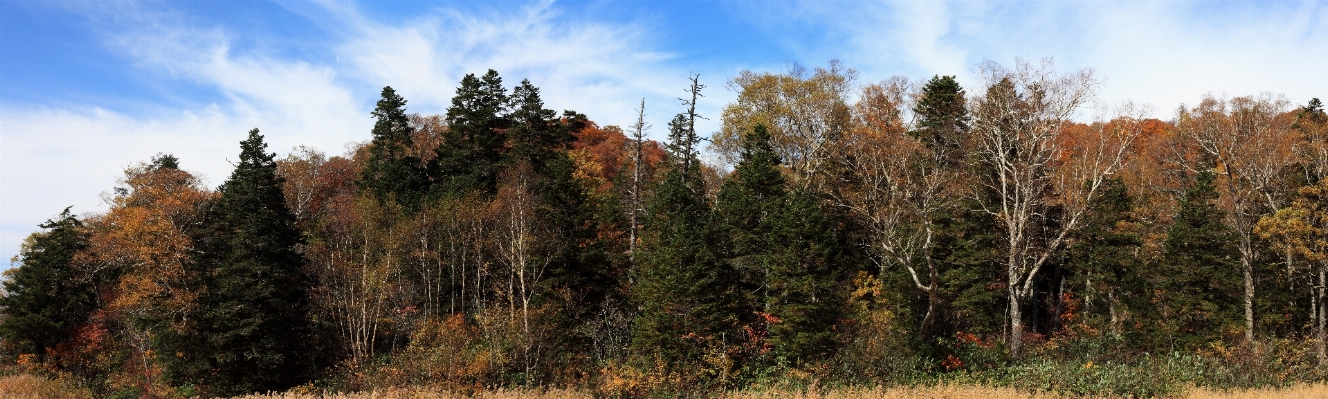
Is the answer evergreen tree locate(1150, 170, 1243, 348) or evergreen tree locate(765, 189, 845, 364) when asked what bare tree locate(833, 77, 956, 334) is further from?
evergreen tree locate(1150, 170, 1243, 348)

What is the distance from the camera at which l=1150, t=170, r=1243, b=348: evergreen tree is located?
106 feet

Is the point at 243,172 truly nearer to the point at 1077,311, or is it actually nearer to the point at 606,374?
the point at 606,374

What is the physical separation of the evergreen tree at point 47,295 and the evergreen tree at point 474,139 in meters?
22.5

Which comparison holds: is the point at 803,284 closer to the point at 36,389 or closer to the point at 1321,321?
the point at 1321,321

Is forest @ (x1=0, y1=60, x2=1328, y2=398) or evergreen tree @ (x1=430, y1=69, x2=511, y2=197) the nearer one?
forest @ (x1=0, y1=60, x2=1328, y2=398)

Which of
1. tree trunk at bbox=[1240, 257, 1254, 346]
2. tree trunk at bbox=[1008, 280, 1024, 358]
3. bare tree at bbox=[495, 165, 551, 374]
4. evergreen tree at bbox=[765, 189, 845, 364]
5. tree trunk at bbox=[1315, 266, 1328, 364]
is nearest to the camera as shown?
evergreen tree at bbox=[765, 189, 845, 364]

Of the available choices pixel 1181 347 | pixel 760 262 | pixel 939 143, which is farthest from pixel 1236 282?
pixel 760 262

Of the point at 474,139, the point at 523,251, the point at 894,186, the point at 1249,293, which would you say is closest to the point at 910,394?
the point at 894,186

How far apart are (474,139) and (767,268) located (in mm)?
26498

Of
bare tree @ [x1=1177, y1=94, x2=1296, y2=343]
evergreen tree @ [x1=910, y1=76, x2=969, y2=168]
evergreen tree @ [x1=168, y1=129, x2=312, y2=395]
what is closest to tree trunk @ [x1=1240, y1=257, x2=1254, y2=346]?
bare tree @ [x1=1177, y1=94, x2=1296, y2=343]

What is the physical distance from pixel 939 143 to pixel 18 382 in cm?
5085

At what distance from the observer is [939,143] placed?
37594mm

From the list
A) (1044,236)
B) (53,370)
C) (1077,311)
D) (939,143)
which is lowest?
(53,370)

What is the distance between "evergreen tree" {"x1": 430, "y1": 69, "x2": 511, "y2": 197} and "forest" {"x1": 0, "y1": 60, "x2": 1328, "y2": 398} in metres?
1.15
